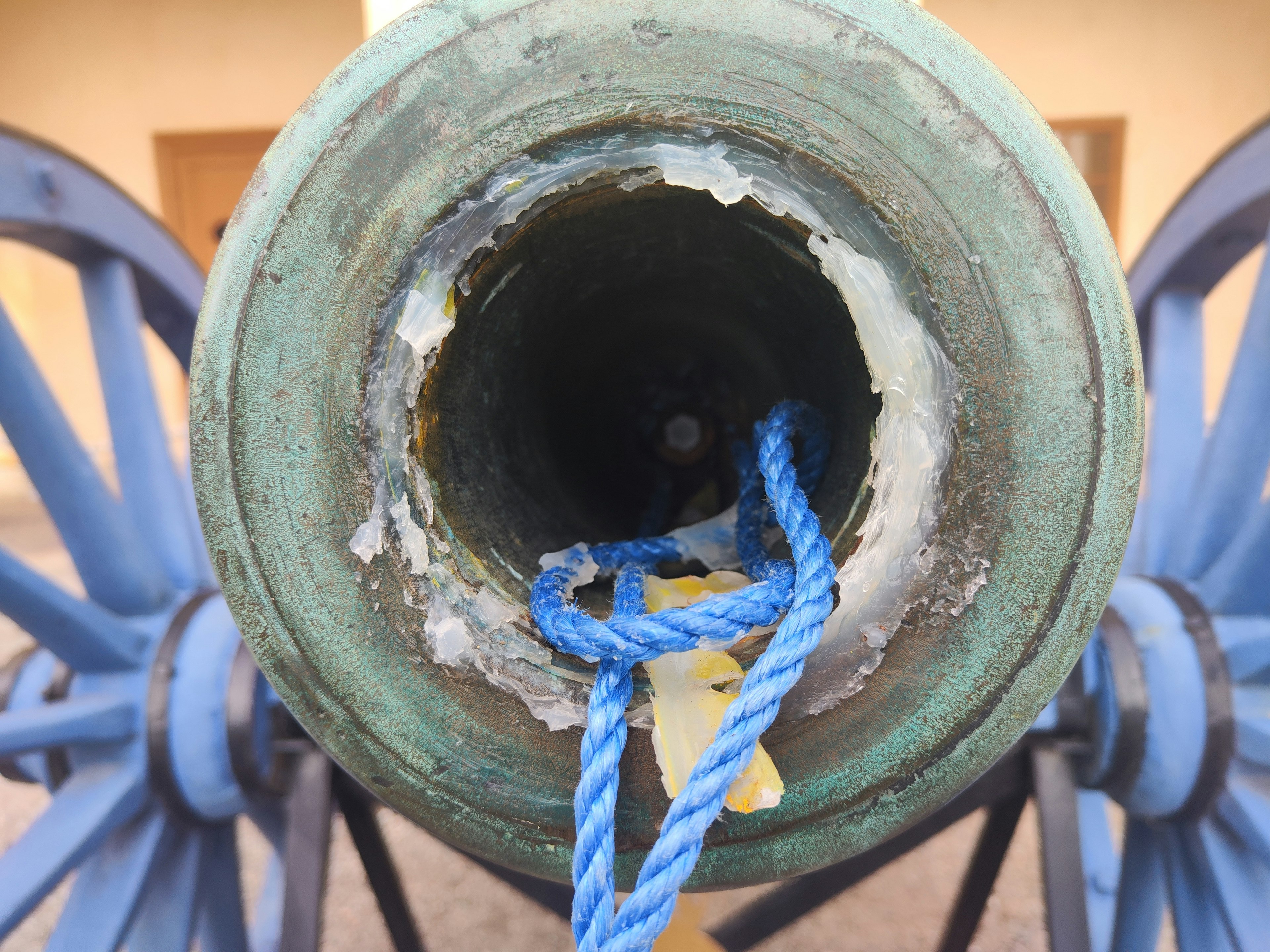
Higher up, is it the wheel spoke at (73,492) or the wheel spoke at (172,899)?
the wheel spoke at (73,492)

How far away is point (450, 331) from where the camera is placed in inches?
20.2

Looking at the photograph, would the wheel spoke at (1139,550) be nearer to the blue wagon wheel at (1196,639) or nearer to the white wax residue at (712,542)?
the blue wagon wheel at (1196,639)

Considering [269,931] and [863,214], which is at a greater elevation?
[863,214]

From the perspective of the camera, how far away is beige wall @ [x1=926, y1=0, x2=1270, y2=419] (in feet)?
10.9

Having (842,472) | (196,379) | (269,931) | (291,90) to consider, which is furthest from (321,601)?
(291,90)

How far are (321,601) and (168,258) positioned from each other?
100cm

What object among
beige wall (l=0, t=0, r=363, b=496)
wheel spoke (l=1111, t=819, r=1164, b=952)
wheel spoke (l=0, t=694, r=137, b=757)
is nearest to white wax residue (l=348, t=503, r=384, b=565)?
wheel spoke (l=0, t=694, r=137, b=757)

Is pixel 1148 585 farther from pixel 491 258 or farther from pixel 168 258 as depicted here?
pixel 168 258

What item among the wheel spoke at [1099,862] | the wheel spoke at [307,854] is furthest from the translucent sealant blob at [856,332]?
the wheel spoke at [1099,862]

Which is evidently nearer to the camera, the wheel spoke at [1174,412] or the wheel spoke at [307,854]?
the wheel spoke at [307,854]

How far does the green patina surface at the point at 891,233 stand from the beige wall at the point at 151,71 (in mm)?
3321

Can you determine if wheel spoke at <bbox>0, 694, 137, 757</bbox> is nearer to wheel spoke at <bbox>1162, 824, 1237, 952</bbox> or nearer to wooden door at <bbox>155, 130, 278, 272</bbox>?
wheel spoke at <bbox>1162, 824, 1237, 952</bbox>

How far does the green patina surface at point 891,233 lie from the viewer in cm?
44

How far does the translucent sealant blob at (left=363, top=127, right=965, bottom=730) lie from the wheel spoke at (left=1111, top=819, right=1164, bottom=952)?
0.81 m
